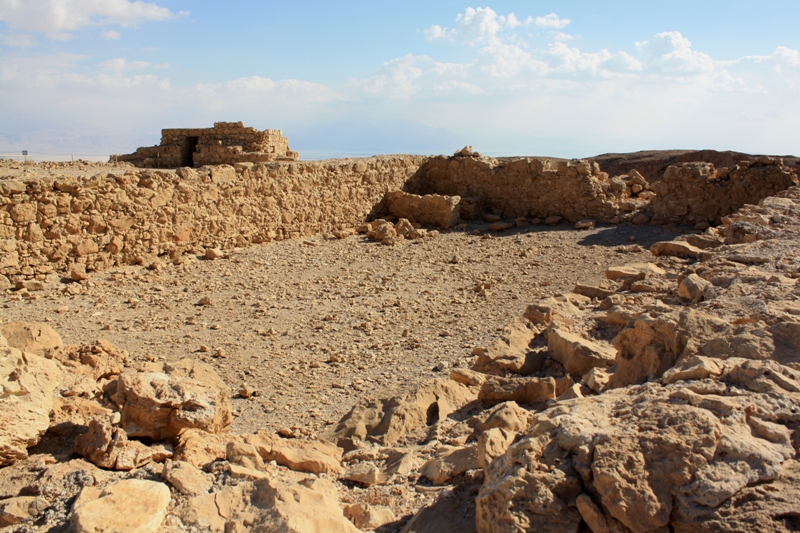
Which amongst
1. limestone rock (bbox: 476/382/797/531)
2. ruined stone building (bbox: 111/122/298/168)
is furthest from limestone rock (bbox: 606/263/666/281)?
ruined stone building (bbox: 111/122/298/168)

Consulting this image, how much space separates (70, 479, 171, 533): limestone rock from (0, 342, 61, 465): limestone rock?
935 millimetres

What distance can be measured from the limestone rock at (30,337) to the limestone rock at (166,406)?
1.58m

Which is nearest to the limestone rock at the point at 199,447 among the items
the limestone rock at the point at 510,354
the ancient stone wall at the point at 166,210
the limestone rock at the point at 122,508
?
the limestone rock at the point at 122,508

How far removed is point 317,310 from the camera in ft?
27.1

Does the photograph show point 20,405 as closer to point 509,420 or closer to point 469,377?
point 509,420

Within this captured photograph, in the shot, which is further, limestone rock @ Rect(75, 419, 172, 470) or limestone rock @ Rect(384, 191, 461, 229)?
limestone rock @ Rect(384, 191, 461, 229)

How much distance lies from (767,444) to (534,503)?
91 cm

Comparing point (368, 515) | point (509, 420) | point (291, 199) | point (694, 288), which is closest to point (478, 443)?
point (509, 420)

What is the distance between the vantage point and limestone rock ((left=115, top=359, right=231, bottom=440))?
3.98 metres

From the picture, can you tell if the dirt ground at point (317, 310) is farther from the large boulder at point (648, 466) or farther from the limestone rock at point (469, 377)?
the large boulder at point (648, 466)

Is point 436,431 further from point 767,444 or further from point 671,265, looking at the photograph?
point 671,265

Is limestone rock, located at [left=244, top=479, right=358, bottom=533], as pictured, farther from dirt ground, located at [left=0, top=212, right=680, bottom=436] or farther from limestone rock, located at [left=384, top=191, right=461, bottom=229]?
limestone rock, located at [left=384, top=191, right=461, bottom=229]

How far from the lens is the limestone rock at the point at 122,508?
8.49 feet

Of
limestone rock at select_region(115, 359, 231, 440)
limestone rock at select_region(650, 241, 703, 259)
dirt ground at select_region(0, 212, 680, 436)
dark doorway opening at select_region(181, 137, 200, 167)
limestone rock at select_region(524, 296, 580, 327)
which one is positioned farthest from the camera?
dark doorway opening at select_region(181, 137, 200, 167)
